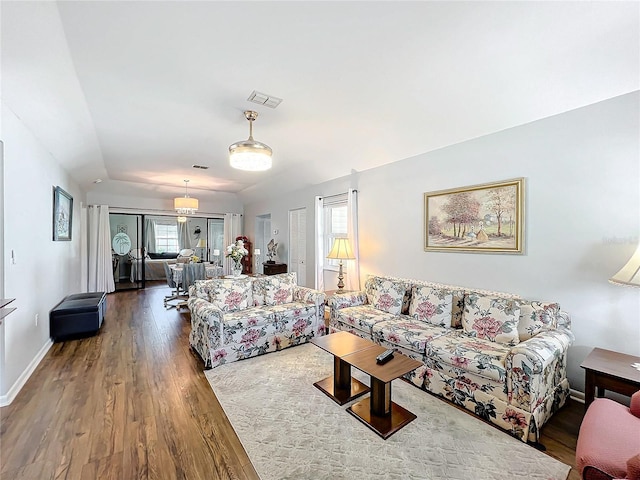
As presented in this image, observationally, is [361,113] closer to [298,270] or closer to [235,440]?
[235,440]

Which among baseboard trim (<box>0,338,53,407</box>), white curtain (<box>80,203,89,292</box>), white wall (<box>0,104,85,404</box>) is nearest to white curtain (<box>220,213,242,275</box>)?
white curtain (<box>80,203,89,292</box>)

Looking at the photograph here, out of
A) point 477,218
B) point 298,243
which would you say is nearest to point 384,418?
point 477,218

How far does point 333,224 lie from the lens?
5.38 meters

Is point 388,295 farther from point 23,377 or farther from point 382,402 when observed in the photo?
point 23,377

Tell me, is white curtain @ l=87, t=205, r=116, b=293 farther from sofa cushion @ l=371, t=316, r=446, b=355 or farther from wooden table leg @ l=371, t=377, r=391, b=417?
wooden table leg @ l=371, t=377, r=391, b=417

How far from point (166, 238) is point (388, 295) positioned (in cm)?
719

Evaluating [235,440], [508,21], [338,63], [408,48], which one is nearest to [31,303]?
[235,440]

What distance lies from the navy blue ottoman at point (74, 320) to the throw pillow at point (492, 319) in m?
4.74

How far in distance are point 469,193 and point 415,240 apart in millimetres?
910

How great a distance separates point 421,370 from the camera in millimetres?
2578

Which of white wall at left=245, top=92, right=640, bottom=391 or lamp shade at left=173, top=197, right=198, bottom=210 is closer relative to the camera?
white wall at left=245, top=92, right=640, bottom=391

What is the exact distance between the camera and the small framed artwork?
3889mm

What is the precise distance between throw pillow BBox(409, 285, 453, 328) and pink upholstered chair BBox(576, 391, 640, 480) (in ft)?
4.64

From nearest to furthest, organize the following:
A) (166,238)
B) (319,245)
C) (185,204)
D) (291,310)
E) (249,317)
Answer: (249,317), (291,310), (319,245), (185,204), (166,238)
